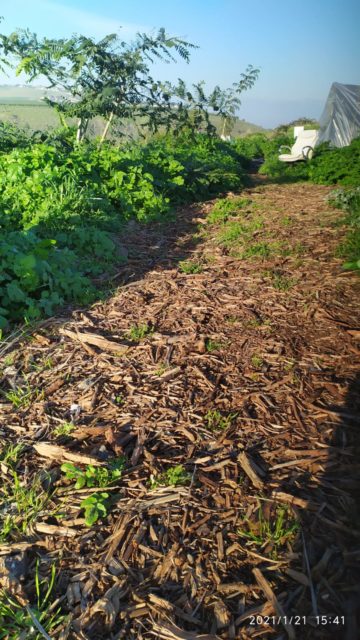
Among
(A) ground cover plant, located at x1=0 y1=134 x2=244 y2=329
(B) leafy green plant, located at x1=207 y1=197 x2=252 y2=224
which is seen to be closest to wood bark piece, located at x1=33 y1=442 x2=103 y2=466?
(A) ground cover plant, located at x1=0 y1=134 x2=244 y2=329

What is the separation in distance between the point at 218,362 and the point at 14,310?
2033 mm

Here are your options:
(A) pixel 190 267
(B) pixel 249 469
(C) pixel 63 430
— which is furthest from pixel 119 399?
(A) pixel 190 267

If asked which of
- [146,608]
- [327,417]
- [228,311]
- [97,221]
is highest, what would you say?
[97,221]

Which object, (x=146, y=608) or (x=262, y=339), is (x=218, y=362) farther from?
(x=146, y=608)

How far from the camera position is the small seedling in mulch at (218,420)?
2482 mm

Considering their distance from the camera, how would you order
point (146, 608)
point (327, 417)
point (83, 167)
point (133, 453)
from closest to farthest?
point (146, 608) < point (133, 453) < point (327, 417) < point (83, 167)

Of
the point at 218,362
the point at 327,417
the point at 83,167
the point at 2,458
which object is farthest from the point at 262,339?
the point at 83,167

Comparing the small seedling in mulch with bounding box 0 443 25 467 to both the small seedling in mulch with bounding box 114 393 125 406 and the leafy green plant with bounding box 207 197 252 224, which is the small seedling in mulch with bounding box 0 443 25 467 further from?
the leafy green plant with bounding box 207 197 252 224

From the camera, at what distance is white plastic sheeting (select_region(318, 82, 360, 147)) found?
18.0m

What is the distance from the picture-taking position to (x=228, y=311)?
12.4 ft

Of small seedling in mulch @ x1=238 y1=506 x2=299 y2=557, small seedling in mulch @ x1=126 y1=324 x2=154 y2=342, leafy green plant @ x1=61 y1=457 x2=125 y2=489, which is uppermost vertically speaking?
small seedling in mulch @ x1=126 y1=324 x2=154 y2=342

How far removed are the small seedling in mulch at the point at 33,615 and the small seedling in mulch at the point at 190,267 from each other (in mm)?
3555

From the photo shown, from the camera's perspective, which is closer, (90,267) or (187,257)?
(90,267)

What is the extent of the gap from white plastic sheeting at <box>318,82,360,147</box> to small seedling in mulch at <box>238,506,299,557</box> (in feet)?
62.3
